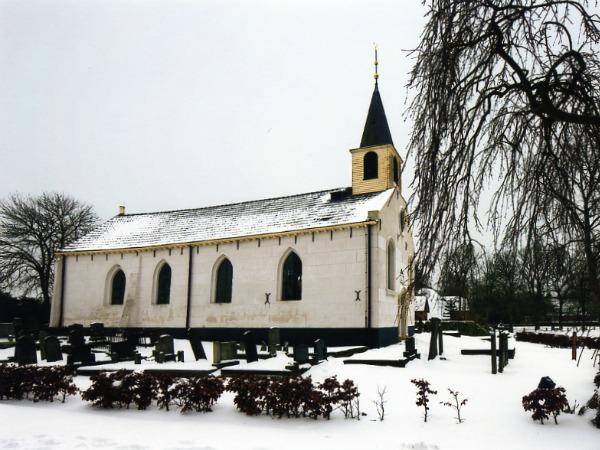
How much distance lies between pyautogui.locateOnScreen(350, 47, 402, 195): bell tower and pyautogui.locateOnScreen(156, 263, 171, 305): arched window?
1096 centimetres

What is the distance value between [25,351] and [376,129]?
726 inches

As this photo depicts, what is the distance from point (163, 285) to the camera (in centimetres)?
2669

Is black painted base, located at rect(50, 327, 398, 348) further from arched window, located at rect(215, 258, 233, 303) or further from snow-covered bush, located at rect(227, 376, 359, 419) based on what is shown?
snow-covered bush, located at rect(227, 376, 359, 419)

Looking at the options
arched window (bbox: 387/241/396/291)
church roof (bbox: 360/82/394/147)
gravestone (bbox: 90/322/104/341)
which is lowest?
gravestone (bbox: 90/322/104/341)

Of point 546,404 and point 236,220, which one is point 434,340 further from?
point 236,220

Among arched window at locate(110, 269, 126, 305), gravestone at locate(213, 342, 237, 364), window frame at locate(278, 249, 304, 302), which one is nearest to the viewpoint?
gravestone at locate(213, 342, 237, 364)

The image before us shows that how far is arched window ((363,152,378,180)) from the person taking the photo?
81.2 ft

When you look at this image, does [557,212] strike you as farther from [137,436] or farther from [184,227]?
[184,227]

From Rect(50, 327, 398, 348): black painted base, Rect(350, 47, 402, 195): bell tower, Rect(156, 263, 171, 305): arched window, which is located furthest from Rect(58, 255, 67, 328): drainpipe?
Rect(350, 47, 402, 195): bell tower

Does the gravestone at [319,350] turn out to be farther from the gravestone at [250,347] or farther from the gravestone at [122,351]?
the gravestone at [122,351]

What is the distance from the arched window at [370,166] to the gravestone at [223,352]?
475 inches

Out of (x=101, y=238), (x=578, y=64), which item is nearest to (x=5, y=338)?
(x=101, y=238)

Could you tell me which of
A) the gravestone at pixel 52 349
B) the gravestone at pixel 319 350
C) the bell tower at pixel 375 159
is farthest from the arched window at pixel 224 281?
the gravestone at pixel 319 350

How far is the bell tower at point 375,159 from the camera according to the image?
24.5 m
